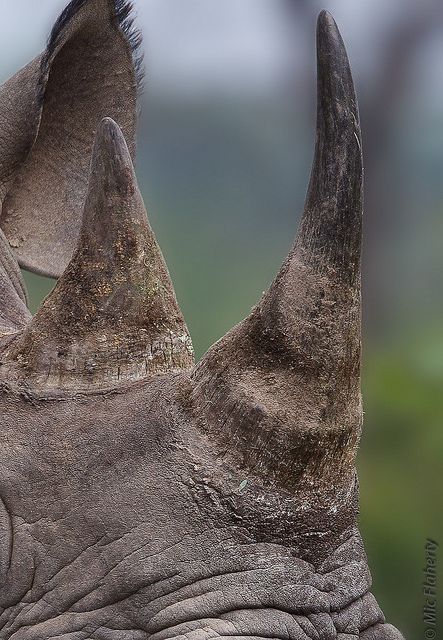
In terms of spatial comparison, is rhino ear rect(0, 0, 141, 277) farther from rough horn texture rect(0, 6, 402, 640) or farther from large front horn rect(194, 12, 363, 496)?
large front horn rect(194, 12, 363, 496)

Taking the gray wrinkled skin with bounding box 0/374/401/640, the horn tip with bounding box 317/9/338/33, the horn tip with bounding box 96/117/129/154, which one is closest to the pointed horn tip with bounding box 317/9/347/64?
the horn tip with bounding box 317/9/338/33

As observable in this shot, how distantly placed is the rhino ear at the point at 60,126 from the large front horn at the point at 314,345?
5.25 ft

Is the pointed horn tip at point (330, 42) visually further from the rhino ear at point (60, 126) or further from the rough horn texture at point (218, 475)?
the rhino ear at point (60, 126)

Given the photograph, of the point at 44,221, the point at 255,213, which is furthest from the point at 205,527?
the point at 255,213

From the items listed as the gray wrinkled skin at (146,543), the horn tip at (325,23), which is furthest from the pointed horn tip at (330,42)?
the gray wrinkled skin at (146,543)

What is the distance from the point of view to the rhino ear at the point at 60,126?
142 inches

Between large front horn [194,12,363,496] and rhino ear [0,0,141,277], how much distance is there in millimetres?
1599

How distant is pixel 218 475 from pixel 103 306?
45 cm

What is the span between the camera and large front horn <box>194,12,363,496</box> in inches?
81.8

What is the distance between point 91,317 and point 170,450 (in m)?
0.34

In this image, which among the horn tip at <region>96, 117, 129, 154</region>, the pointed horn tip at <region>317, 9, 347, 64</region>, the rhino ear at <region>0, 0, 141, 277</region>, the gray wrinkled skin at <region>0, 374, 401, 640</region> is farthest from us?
the rhino ear at <region>0, 0, 141, 277</region>

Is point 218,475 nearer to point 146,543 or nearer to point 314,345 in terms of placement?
point 146,543

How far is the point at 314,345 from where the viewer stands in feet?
6.99

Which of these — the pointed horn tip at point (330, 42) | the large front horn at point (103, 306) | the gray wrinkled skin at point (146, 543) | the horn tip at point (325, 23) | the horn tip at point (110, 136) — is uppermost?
the horn tip at point (325, 23)
